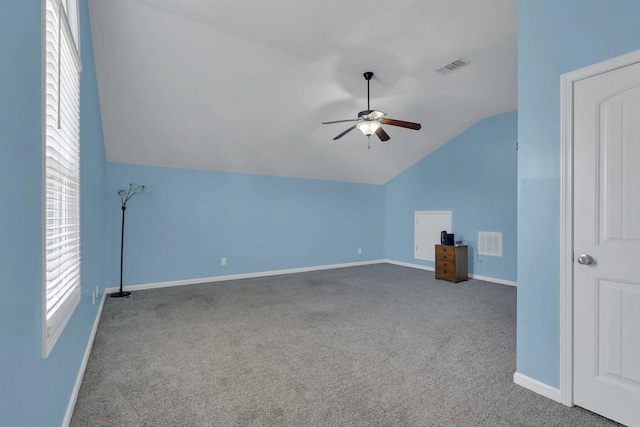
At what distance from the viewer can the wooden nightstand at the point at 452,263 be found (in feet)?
17.7

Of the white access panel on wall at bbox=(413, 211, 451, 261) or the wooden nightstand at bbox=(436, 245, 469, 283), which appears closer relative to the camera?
the wooden nightstand at bbox=(436, 245, 469, 283)

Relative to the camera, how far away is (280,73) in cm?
387

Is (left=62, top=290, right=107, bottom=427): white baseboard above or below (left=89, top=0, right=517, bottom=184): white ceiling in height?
below

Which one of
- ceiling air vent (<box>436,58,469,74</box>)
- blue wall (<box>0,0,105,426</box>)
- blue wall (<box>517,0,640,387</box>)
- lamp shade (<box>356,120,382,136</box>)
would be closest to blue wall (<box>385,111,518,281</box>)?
ceiling air vent (<box>436,58,469,74</box>)

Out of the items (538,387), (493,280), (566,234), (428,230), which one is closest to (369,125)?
(566,234)

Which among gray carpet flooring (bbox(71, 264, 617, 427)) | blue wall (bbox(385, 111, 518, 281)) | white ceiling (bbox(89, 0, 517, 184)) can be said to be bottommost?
gray carpet flooring (bbox(71, 264, 617, 427))

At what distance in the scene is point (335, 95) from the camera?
4.41 metres

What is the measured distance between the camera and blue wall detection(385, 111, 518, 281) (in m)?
5.29

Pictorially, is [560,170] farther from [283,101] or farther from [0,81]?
[283,101]

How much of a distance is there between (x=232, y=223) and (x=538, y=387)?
4761 millimetres

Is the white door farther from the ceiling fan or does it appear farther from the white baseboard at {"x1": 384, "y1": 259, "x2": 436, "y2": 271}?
the white baseboard at {"x1": 384, "y1": 259, "x2": 436, "y2": 271}

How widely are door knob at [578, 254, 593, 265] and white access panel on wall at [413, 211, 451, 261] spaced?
4.36 m

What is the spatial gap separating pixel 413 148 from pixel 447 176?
864 mm

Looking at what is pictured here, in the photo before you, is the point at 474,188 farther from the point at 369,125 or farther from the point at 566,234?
the point at 566,234
